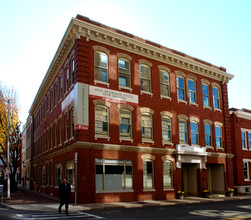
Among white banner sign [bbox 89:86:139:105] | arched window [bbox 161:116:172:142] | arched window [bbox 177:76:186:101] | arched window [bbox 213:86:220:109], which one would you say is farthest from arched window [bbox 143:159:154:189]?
arched window [bbox 213:86:220:109]

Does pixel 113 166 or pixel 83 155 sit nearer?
pixel 83 155

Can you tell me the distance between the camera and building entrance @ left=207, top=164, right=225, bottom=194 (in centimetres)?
2819

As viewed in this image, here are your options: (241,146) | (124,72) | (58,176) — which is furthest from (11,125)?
(241,146)

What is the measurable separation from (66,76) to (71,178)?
327 inches

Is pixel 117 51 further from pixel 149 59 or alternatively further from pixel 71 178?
pixel 71 178

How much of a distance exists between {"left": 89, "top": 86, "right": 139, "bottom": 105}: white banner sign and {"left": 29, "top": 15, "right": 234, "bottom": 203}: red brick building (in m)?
0.07

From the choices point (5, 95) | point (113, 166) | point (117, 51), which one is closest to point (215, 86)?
point (117, 51)

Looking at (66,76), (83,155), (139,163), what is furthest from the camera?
(66,76)

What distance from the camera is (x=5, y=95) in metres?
37.0

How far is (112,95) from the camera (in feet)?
71.3

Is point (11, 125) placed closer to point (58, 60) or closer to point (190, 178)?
point (58, 60)


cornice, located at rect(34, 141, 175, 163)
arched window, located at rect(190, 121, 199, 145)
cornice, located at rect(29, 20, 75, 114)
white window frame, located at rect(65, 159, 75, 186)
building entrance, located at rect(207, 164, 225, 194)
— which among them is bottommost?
building entrance, located at rect(207, 164, 225, 194)

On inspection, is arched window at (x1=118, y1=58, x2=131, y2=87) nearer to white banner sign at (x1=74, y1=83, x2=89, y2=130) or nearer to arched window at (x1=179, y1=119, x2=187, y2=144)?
white banner sign at (x1=74, y1=83, x2=89, y2=130)

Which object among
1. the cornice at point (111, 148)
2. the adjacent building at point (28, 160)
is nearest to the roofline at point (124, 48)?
the cornice at point (111, 148)
